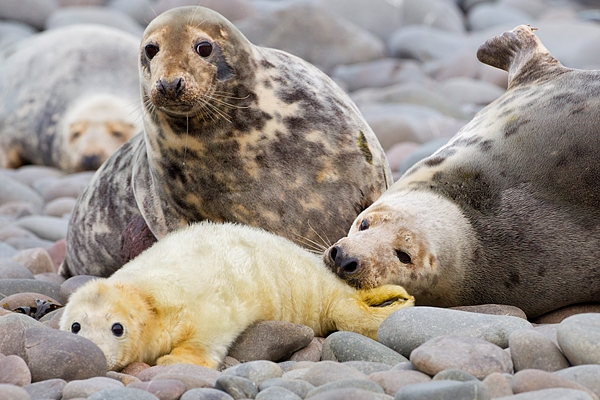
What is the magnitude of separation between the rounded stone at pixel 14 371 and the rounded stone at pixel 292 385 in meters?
0.66

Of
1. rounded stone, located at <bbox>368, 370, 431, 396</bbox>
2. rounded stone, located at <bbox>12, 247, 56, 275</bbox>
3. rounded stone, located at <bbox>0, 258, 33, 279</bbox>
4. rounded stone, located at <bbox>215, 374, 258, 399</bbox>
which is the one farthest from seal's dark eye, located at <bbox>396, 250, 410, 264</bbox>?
rounded stone, located at <bbox>12, 247, 56, 275</bbox>

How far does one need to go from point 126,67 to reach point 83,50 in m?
0.50

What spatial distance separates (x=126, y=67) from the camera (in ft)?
29.7

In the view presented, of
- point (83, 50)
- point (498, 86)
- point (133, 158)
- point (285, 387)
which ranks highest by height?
point (285, 387)

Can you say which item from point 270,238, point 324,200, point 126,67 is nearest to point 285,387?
point 270,238

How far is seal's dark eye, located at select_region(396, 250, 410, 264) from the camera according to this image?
→ 3654mm

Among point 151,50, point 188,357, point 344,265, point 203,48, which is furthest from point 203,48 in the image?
point 188,357

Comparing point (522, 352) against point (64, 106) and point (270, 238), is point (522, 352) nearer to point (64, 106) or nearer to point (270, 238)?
point (270, 238)

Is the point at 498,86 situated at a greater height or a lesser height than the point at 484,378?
lesser

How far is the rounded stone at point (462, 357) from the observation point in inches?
106

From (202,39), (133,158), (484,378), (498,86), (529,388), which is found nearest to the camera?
(529,388)

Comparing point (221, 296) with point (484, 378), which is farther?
point (221, 296)

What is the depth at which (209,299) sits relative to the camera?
3195 mm

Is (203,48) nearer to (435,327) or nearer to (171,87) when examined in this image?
(171,87)
